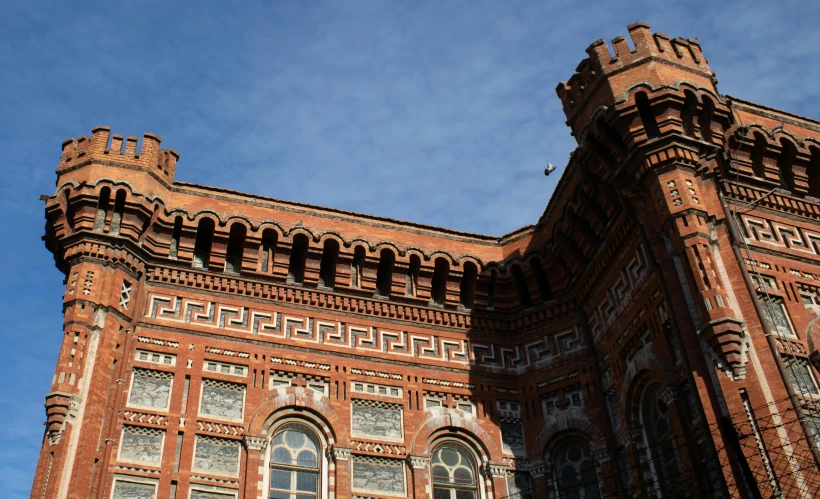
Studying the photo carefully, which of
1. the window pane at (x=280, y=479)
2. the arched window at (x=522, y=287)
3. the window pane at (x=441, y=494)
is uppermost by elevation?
the arched window at (x=522, y=287)

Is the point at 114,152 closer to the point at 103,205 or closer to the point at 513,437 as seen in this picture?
the point at 103,205

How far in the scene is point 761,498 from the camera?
1059 cm

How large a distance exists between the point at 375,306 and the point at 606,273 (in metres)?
3.93

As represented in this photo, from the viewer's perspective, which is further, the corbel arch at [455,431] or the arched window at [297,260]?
the arched window at [297,260]

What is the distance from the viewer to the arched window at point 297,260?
16219 millimetres

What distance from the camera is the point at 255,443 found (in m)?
14.1

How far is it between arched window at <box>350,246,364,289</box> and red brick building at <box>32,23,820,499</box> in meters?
0.04

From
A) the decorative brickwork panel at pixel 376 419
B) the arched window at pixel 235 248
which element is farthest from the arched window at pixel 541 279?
the arched window at pixel 235 248

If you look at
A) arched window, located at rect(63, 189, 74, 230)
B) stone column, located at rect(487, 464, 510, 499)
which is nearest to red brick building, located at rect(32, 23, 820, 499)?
stone column, located at rect(487, 464, 510, 499)

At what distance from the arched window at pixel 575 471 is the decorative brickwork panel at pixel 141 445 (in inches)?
241

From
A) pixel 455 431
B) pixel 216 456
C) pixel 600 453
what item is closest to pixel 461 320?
pixel 455 431

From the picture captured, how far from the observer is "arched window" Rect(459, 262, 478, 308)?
16969mm

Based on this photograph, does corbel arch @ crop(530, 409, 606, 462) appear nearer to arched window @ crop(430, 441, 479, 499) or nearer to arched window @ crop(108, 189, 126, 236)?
arched window @ crop(430, 441, 479, 499)

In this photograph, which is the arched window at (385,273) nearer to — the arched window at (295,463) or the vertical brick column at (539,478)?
the arched window at (295,463)
